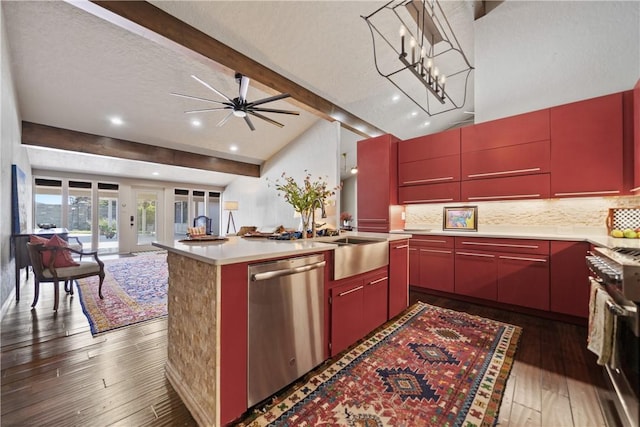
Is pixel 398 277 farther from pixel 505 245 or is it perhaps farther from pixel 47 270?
pixel 47 270

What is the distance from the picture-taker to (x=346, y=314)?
1.97 m

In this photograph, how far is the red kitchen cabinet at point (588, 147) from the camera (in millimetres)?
2525

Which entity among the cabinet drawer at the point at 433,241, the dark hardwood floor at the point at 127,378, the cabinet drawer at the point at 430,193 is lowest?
the dark hardwood floor at the point at 127,378

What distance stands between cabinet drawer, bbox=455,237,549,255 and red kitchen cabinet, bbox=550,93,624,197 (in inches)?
26.8

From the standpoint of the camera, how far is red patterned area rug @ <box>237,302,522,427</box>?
1353 mm

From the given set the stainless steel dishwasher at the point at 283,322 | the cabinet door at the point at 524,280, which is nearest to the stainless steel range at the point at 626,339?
the stainless steel dishwasher at the point at 283,322

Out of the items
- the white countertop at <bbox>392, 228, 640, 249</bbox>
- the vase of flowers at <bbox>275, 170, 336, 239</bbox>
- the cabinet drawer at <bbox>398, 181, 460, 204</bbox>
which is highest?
the cabinet drawer at <bbox>398, 181, 460, 204</bbox>

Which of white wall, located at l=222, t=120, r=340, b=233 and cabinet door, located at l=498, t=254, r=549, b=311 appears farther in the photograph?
white wall, located at l=222, t=120, r=340, b=233

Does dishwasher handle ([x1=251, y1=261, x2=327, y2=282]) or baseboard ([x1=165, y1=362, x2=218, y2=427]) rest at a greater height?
dishwasher handle ([x1=251, y1=261, x2=327, y2=282])

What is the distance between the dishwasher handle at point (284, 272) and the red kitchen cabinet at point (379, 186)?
8.88ft

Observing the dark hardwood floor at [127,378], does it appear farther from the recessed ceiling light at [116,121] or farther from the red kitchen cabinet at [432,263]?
the recessed ceiling light at [116,121]

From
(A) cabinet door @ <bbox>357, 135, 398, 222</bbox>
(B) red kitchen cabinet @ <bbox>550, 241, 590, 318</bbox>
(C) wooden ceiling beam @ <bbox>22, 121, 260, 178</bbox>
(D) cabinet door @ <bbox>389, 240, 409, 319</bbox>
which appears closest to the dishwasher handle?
(D) cabinet door @ <bbox>389, 240, 409, 319</bbox>

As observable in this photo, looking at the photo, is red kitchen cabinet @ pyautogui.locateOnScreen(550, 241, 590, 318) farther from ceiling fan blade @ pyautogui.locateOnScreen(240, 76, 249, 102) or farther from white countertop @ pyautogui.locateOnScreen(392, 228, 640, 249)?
ceiling fan blade @ pyautogui.locateOnScreen(240, 76, 249, 102)

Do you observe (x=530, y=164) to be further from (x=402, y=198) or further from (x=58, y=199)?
(x=58, y=199)
